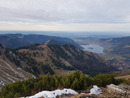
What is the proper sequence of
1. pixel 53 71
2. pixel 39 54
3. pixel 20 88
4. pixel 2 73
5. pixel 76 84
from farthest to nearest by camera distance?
pixel 39 54 → pixel 53 71 → pixel 2 73 → pixel 20 88 → pixel 76 84

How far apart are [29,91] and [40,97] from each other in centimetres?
778

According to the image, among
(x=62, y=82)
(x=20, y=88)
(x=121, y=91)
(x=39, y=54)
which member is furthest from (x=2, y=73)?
(x=39, y=54)

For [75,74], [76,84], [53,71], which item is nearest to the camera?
[76,84]

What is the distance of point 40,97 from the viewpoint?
70.8ft

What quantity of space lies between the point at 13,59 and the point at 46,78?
102 meters

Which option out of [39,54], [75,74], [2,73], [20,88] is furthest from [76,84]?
[39,54]

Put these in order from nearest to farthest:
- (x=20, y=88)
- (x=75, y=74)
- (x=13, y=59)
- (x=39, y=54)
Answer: (x=20, y=88) < (x=75, y=74) < (x=13, y=59) < (x=39, y=54)

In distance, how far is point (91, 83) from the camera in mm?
31125

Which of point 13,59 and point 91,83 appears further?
point 13,59

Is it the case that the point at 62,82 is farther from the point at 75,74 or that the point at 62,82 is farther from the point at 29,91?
the point at 29,91

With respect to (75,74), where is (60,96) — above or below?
below

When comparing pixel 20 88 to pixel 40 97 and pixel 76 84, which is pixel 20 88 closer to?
pixel 40 97

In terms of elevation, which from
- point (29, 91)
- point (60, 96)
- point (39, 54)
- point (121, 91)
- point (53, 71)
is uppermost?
point (121, 91)

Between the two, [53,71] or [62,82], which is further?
[53,71]
